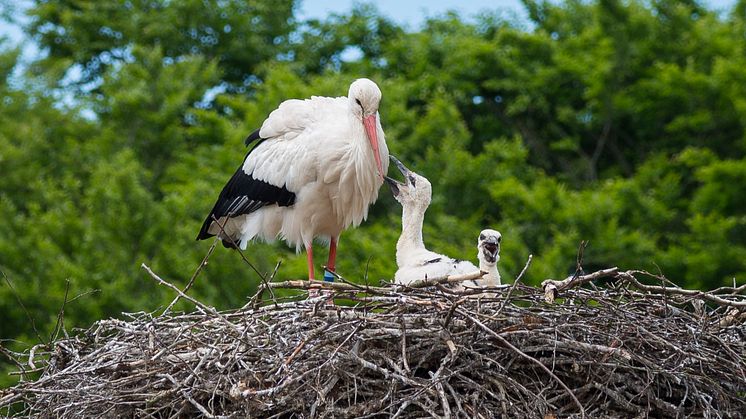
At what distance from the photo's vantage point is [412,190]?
8914 mm

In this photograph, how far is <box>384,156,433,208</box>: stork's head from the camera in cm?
886

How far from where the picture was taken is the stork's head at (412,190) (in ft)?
29.1

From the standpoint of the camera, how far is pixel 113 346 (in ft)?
24.2

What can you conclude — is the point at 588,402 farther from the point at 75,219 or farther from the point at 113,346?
the point at 75,219

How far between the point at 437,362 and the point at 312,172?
2.26m

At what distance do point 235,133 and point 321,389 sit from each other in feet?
46.3

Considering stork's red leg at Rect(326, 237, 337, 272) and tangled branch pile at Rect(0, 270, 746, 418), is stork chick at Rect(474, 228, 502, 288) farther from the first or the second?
stork's red leg at Rect(326, 237, 337, 272)

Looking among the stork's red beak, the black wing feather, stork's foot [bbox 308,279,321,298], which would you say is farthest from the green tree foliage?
stork's foot [bbox 308,279,321,298]

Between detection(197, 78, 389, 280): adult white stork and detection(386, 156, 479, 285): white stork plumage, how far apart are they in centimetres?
27

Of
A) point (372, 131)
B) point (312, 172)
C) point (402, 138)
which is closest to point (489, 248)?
point (372, 131)

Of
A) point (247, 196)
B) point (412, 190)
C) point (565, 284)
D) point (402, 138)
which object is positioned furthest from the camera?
point (402, 138)

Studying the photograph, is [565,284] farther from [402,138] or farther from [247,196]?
[402,138]

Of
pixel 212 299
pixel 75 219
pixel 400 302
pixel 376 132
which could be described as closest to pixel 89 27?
pixel 75 219

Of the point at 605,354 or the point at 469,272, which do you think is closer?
the point at 605,354
